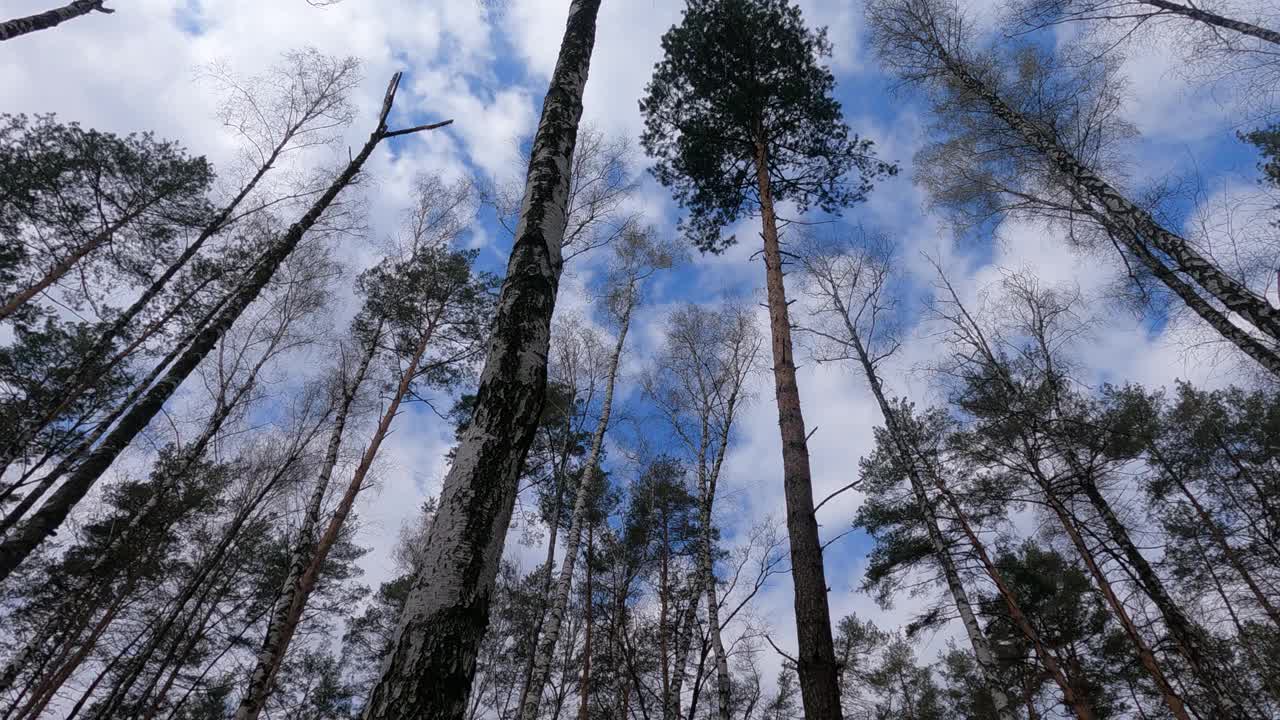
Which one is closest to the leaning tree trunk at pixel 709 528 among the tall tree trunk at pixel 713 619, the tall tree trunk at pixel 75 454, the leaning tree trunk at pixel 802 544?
the tall tree trunk at pixel 713 619

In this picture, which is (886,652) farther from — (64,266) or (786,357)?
(64,266)

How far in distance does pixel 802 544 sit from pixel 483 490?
9.97 ft

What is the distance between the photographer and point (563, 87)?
3.61 metres

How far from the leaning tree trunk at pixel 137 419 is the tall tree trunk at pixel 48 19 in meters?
2.92

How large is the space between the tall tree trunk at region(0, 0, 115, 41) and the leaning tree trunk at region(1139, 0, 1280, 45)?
14.8 meters

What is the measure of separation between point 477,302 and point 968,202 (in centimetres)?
1148

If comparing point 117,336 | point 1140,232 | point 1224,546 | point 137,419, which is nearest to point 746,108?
point 1140,232

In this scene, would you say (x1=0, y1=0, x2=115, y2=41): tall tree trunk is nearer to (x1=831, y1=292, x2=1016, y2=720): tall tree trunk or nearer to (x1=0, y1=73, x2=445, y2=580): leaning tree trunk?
(x1=0, y1=73, x2=445, y2=580): leaning tree trunk

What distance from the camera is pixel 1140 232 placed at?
702 centimetres

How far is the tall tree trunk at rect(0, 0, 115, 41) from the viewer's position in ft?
16.0

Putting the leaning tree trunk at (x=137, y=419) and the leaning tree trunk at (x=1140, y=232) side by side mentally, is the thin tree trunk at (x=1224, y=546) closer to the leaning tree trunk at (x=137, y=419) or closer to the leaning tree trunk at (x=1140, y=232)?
the leaning tree trunk at (x=1140, y=232)

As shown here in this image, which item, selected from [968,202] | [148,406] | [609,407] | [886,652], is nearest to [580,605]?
[609,407]

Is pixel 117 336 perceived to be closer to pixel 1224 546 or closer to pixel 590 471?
pixel 590 471

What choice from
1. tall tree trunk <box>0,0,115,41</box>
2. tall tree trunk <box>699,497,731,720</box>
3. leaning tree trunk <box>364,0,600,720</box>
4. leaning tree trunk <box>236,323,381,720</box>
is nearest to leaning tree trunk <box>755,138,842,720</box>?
leaning tree trunk <box>364,0,600,720</box>
